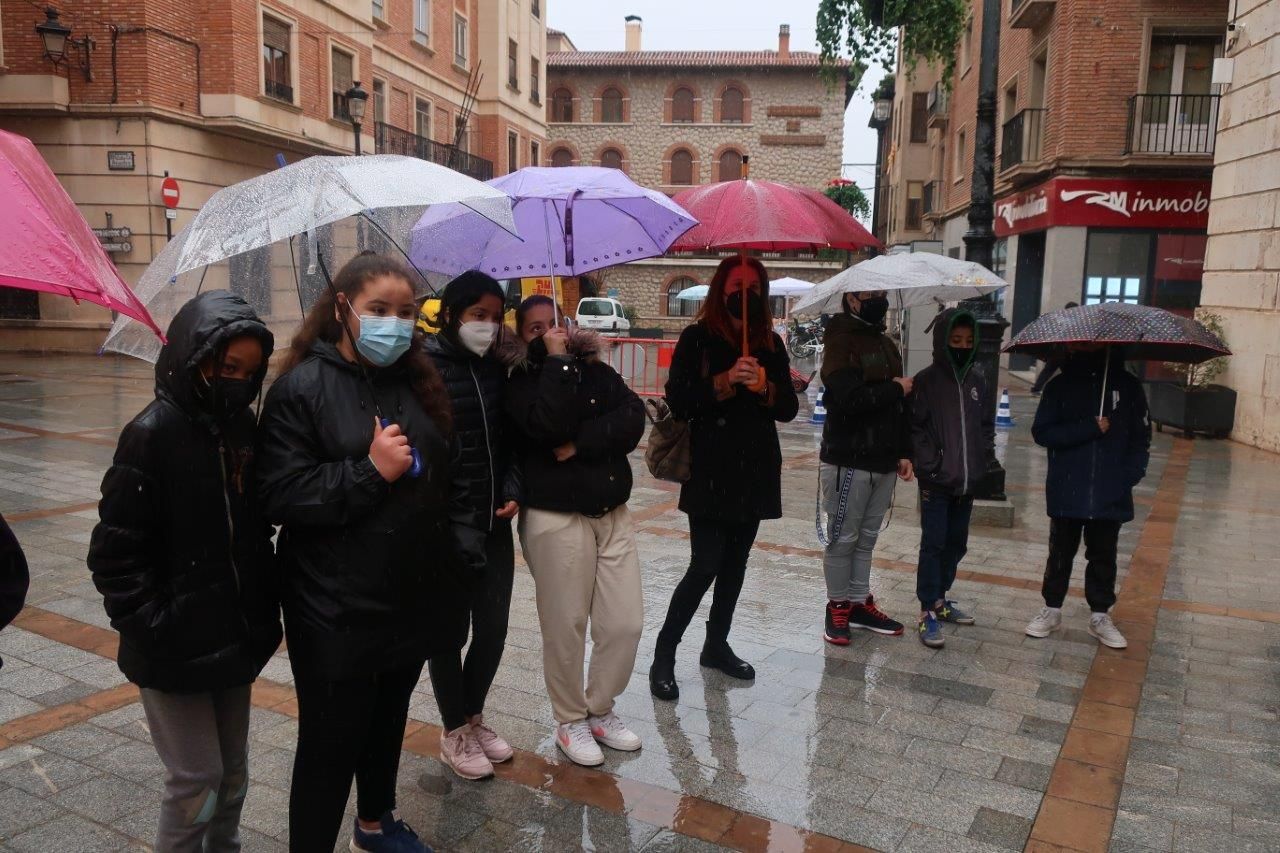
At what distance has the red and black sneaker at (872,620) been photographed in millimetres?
5098

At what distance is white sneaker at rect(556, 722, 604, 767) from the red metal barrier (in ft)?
38.4

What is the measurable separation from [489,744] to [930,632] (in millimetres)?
2411

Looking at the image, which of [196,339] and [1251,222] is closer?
[196,339]

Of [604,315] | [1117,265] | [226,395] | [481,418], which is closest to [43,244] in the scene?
[226,395]

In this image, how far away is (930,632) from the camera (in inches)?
195

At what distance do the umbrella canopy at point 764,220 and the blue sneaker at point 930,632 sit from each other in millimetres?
1894

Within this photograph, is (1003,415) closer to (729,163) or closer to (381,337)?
(381,337)

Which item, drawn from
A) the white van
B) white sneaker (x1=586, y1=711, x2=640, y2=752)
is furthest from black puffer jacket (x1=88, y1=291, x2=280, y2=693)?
the white van

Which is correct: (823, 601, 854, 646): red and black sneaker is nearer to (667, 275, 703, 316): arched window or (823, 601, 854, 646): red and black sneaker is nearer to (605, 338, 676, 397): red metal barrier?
(605, 338, 676, 397): red metal barrier

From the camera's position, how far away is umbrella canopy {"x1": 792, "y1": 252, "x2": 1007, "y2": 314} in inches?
197

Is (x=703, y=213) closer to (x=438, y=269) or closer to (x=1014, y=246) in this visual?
(x=438, y=269)

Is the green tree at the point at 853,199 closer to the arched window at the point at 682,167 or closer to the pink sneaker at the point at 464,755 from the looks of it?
the arched window at the point at 682,167

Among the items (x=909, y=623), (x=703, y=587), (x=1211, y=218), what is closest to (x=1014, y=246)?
(x=1211, y=218)

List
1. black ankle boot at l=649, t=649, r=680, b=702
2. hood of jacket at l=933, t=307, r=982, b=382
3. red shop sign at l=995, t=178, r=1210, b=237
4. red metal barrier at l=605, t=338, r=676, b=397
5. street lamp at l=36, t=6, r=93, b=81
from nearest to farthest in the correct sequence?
black ankle boot at l=649, t=649, r=680, b=702, hood of jacket at l=933, t=307, r=982, b=382, red metal barrier at l=605, t=338, r=676, b=397, red shop sign at l=995, t=178, r=1210, b=237, street lamp at l=36, t=6, r=93, b=81
